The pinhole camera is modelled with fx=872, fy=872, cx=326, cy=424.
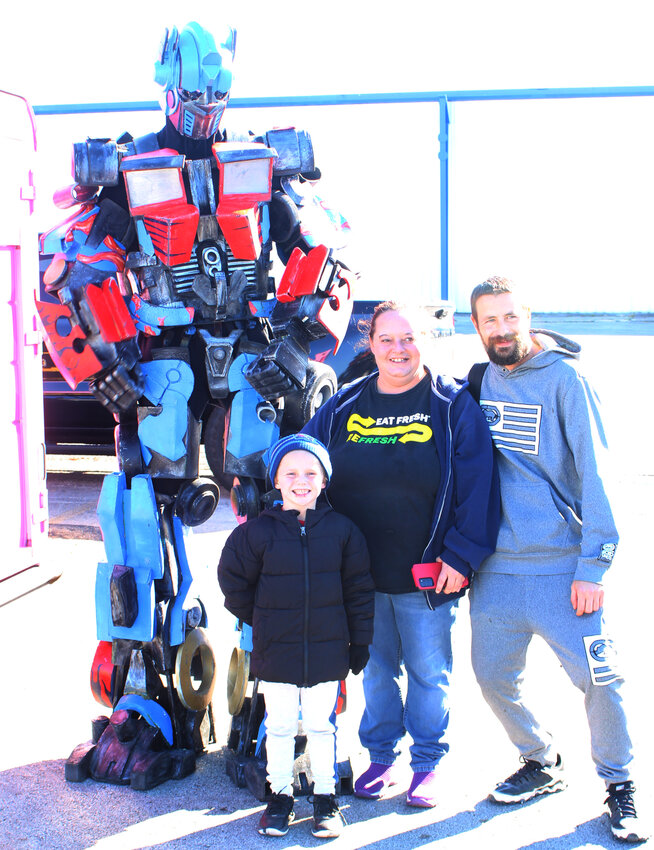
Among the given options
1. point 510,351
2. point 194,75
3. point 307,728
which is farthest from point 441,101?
point 307,728

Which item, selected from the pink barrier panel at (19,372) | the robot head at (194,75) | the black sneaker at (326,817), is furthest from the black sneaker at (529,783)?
the pink barrier panel at (19,372)

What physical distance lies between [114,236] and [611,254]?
63.4ft

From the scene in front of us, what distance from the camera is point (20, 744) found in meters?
3.40

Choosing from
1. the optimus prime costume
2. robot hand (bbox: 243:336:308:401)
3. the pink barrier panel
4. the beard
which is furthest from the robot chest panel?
the pink barrier panel

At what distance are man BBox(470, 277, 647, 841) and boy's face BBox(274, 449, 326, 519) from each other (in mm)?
596

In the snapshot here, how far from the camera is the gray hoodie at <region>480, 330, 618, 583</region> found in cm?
258

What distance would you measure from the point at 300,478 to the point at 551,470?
2.55 feet

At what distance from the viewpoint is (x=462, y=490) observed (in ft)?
8.93

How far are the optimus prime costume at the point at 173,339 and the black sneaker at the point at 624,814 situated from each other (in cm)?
125

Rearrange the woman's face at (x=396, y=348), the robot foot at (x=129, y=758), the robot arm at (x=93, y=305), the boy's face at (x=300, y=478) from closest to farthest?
the boy's face at (x=300, y=478), the woman's face at (x=396, y=348), the robot foot at (x=129, y=758), the robot arm at (x=93, y=305)

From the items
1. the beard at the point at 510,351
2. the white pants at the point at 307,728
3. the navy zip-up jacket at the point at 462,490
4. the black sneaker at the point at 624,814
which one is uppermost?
the beard at the point at 510,351

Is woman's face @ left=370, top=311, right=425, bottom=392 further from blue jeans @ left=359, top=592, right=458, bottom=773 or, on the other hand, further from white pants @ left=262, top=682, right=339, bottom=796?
white pants @ left=262, top=682, right=339, bottom=796

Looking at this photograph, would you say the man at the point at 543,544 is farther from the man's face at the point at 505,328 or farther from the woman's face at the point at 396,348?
the woman's face at the point at 396,348

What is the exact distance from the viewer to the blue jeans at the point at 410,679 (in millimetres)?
2885
